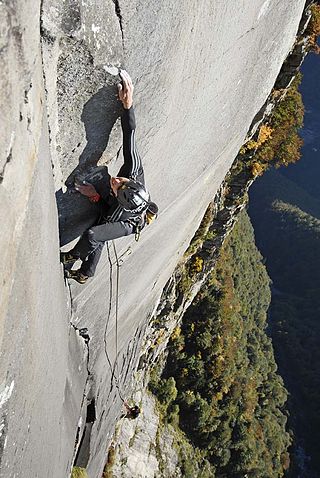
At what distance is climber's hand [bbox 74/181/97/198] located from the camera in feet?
13.6

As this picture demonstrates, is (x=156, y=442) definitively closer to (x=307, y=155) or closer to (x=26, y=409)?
(x=26, y=409)

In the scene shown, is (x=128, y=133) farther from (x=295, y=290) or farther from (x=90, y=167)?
(x=295, y=290)

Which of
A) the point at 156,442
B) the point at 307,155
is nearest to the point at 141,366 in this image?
the point at 156,442

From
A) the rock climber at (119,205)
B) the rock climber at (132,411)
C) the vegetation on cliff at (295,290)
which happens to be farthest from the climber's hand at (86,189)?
the vegetation on cliff at (295,290)

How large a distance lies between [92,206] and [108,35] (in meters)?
1.78

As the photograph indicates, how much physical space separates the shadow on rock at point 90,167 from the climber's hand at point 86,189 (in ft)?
0.14

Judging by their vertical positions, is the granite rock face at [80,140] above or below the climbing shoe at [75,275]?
above

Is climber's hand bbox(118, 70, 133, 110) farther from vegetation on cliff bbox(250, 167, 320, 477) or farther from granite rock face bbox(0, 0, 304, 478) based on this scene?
vegetation on cliff bbox(250, 167, 320, 477)

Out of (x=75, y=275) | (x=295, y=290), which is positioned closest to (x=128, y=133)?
(x=75, y=275)

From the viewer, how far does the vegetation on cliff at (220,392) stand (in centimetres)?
1983

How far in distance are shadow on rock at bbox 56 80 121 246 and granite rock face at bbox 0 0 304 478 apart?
0.01 meters

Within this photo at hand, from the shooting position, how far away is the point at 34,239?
265 cm

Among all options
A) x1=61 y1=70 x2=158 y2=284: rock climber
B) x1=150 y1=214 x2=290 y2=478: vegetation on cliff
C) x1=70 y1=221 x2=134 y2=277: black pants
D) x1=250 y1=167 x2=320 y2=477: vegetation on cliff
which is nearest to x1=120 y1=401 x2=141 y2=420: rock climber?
x1=150 y1=214 x2=290 y2=478: vegetation on cliff

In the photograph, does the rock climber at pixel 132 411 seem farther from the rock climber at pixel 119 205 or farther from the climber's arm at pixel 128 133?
the climber's arm at pixel 128 133
